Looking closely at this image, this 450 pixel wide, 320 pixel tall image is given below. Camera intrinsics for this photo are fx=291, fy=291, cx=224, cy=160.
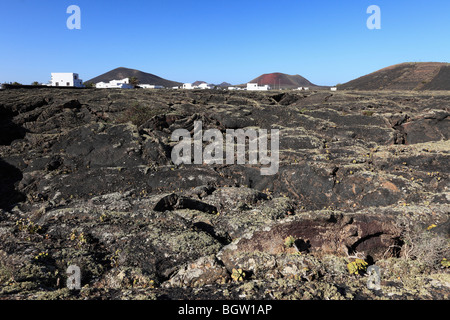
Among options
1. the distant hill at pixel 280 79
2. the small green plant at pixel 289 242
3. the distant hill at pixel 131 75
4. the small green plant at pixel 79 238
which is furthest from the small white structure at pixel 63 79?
the distant hill at pixel 280 79

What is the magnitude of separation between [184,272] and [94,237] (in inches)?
119

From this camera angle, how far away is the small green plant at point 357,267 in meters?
5.21

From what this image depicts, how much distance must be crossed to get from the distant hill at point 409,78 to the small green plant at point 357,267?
62.7 m

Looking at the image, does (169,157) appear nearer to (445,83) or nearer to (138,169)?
(138,169)

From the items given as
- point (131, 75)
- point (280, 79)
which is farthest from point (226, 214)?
point (280, 79)

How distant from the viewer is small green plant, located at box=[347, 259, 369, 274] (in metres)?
5.21

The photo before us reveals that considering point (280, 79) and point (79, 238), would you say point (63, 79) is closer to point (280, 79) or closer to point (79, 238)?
point (79, 238)

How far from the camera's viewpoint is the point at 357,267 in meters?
5.25

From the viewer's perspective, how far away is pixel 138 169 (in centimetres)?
1348

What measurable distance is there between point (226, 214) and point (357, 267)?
15.2 ft

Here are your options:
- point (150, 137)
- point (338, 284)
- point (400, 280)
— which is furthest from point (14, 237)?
point (150, 137)

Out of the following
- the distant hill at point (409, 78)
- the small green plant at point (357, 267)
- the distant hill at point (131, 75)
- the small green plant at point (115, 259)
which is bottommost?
the small green plant at point (115, 259)

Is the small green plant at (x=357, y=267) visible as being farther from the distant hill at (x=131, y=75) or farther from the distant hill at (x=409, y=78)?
the distant hill at (x=131, y=75)

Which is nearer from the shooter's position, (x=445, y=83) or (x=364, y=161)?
(x=364, y=161)
